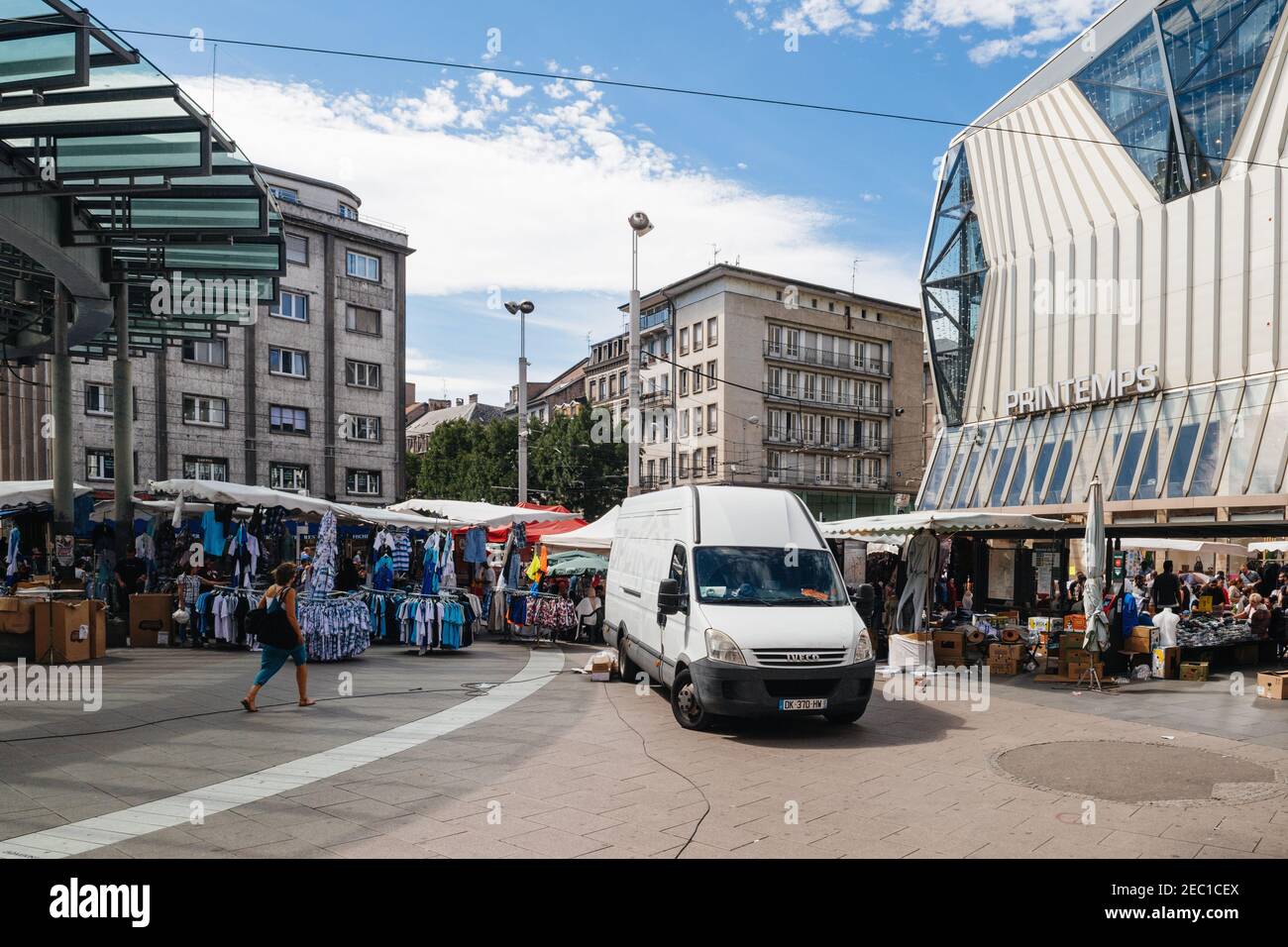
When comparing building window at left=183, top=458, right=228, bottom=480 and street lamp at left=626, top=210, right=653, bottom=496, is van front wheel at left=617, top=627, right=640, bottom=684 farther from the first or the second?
building window at left=183, top=458, right=228, bottom=480

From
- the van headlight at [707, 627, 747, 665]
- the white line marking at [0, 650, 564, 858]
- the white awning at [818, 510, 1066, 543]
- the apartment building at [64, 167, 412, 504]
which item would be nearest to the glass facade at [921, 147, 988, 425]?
the white awning at [818, 510, 1066, 543]

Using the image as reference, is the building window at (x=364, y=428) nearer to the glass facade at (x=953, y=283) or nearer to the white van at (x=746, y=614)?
the glass facade at (x=953, y=283)

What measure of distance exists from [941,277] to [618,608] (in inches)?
1313

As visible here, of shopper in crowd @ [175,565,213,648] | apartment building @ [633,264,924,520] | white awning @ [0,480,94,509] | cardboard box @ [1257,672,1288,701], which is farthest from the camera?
apartment building @ [633,264,924,520]

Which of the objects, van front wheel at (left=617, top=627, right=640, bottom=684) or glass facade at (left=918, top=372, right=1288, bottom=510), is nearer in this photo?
van front wheel at (left=617, top=627, right=640, bottom=684)

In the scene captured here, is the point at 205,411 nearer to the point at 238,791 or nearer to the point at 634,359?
the point at 634,359

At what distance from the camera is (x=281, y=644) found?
1017cm

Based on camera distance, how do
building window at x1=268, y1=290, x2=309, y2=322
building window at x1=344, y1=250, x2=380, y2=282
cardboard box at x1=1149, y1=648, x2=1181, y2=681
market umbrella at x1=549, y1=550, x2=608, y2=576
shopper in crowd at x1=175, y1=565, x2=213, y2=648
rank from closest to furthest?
cardboard box at x1=1149, y1=648, x2=1181, y2=681 < shopper in crowd at x1=175, y1=565, x2=213, y2=648 < market umbrella at x1=549, y1=550, x2=608, y2=576 < building window at x1=268, y1=290, x2=309, y2=322 < building window at x1=344, y1=250, x2=380, y2=282

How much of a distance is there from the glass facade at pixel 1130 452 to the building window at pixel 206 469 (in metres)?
30.8

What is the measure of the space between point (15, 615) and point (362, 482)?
3248cm

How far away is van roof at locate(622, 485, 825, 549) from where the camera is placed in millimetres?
10781

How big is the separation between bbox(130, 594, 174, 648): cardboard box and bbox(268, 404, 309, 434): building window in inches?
1085

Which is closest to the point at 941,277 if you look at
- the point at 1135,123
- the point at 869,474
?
the point at 1135,123

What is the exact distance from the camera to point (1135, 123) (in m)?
31.5
